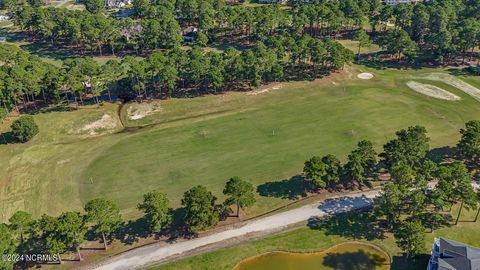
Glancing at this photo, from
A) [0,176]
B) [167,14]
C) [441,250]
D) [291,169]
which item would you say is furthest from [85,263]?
[167,14]

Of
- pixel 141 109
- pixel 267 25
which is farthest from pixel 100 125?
pixel 267 25

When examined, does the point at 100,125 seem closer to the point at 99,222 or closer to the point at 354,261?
the point at 99,222

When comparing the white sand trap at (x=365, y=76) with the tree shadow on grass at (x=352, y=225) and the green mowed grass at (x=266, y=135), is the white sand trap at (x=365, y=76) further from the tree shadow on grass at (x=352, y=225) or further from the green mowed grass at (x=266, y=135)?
the tree shadow on grass at (x=352, y=225)

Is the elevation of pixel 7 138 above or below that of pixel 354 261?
above

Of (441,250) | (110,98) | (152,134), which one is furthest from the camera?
(110,98)

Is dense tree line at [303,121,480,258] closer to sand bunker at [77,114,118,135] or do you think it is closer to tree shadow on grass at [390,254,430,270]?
tree shadow on grass at [390,254,430,270]

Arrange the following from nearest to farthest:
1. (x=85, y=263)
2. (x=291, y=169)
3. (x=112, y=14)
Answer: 1. (x=85, y=263)
2. (x=291, y=169)
3. (x=112, y=14)

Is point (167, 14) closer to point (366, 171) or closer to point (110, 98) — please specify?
point (110, 98)
